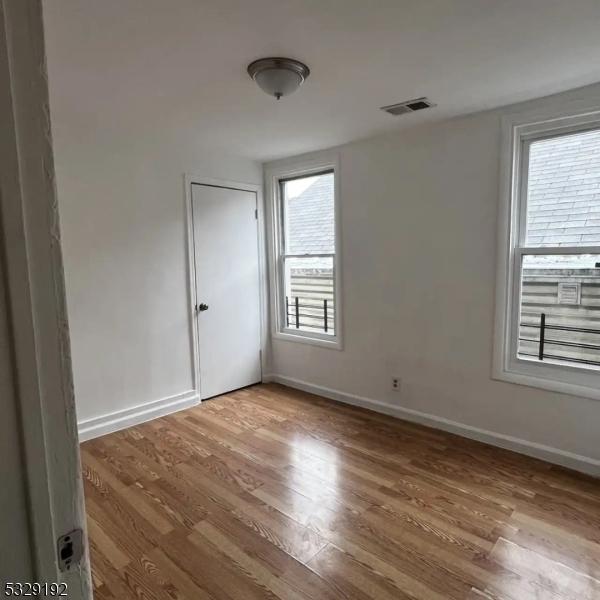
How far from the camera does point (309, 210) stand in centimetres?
398

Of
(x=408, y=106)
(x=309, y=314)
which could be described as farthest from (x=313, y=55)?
(x=309, y=314)

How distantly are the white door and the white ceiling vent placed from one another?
177 cm

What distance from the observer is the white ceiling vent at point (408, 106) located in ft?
8.34

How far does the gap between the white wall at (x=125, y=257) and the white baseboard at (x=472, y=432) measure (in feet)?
4.47

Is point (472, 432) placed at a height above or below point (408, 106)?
below

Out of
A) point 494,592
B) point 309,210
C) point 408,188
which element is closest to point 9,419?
point 494,592

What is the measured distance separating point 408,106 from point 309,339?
7.38 ft

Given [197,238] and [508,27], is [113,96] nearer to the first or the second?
[197,238]

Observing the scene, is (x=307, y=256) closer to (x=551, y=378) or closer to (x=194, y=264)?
(x=194, y=264)

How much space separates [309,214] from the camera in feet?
13.1

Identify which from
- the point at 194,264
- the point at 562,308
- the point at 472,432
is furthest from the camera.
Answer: the point at 194,264

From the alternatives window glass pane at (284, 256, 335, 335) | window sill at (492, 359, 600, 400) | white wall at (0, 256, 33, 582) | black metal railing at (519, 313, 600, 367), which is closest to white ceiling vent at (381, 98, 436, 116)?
window glass pane at (284, 256, 335, 335)

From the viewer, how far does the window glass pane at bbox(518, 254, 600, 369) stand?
251cm

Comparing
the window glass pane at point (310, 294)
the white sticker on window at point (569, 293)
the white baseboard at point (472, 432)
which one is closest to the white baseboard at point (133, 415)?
the white baseboard at point (472, 432)
